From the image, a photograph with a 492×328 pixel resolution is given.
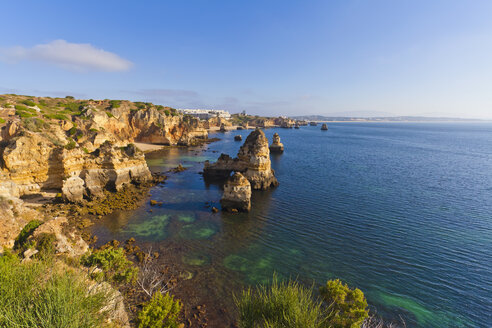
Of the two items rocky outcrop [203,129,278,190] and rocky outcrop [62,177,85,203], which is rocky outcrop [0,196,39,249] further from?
rocky outcrop [203,129,278,190]

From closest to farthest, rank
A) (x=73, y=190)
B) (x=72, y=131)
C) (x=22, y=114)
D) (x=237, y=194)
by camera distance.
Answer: (x=73, y=190) → (x=237, y=194) → (x=22, y=114) → (x=72, y=131)

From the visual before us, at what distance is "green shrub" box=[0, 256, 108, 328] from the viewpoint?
786 centimetres

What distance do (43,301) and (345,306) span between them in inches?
571

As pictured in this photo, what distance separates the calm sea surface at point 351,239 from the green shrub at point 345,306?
6843 mm

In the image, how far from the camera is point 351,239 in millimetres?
27500

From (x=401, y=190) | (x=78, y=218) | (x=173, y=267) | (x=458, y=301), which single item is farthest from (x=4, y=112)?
(x=401, y=190)

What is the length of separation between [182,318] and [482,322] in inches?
888

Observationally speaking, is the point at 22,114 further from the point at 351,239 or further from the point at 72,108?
the point at 351,239

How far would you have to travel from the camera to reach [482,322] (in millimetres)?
16828

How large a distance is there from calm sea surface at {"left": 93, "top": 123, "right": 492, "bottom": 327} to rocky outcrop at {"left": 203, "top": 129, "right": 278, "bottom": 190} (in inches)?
137

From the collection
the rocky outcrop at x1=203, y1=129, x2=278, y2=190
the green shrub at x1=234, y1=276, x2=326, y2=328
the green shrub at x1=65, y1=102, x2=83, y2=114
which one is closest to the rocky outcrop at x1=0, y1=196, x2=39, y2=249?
the green shrub at x1=234, y1=276, x2=326, y2=328

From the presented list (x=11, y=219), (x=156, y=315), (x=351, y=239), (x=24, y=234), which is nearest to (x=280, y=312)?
(x=156, y=315)

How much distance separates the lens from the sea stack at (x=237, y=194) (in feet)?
115

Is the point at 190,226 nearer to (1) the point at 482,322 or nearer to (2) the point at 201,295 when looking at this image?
(2) the point at 201,295
